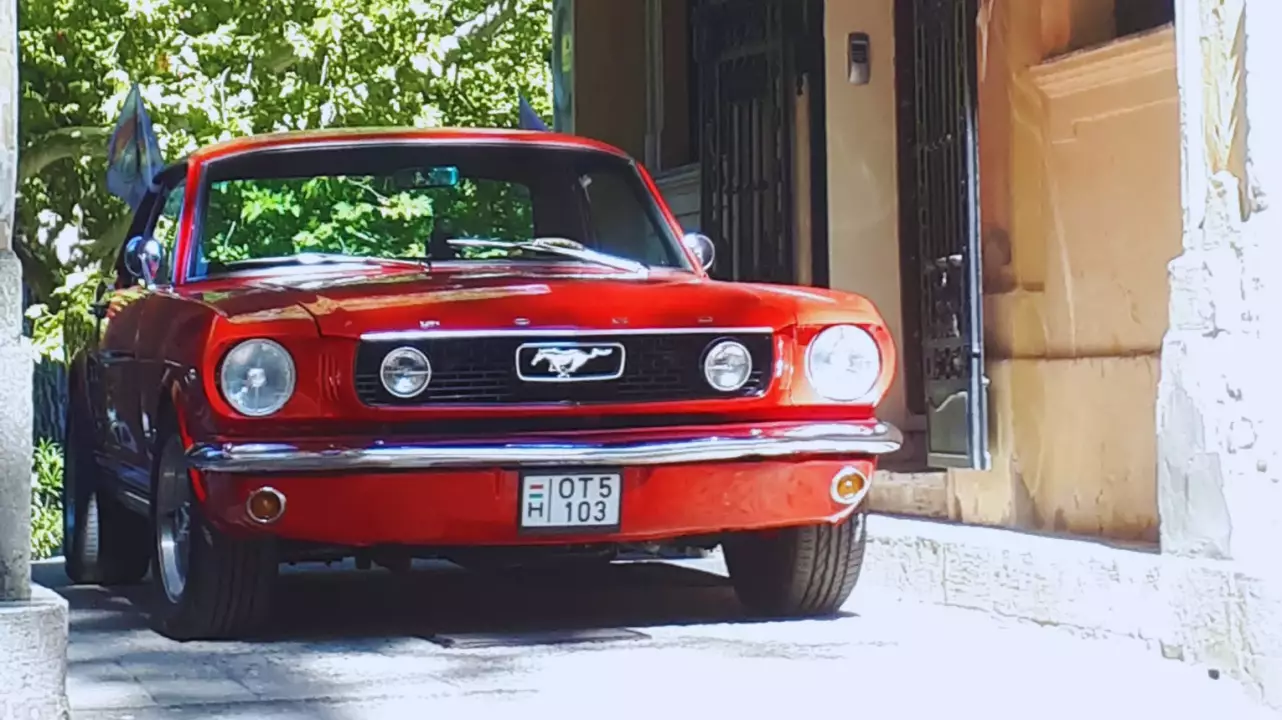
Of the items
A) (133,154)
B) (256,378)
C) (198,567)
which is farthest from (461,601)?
(133,154)

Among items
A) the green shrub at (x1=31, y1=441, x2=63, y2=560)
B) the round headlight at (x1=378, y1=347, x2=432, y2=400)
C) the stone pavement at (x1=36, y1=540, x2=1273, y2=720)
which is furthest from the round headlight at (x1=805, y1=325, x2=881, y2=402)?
the green shrub at (x1=31, y1=441, x2=63, y2=560)

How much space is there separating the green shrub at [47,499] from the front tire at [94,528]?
9.44 metres

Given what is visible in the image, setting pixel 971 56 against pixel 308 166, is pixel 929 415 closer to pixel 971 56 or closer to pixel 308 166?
pixel 971 56

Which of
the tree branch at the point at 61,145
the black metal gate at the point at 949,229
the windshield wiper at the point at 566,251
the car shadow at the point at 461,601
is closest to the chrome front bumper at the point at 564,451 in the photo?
the car shadow at the point at 461,601

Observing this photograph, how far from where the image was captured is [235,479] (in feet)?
19.0

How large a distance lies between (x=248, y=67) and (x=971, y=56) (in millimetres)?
15232

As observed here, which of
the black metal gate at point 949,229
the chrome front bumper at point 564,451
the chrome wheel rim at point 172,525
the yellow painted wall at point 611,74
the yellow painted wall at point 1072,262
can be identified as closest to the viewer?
the chrome front bumper at point 564,451

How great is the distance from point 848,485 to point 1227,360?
4.00 ft

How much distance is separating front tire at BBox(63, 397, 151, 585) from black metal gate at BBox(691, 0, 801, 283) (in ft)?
11.8

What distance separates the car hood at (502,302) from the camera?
19.4 ft

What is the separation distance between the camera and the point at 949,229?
823cm

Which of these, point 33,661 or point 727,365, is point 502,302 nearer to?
→ point 727,365

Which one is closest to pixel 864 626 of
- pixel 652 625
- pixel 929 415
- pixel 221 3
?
pixel 652 625

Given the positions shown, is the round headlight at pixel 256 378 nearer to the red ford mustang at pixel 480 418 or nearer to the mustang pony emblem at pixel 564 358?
the red ford mustang at pixel 480 418
